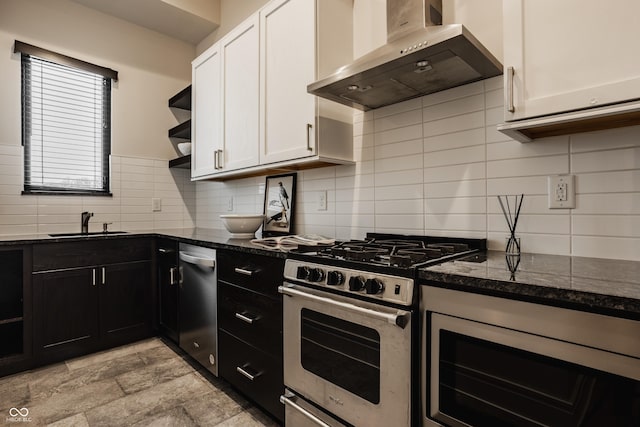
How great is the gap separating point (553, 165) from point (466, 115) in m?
0.45

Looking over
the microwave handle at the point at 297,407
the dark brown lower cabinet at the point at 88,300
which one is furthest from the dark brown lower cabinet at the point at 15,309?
the microwave handle at the point at 297,407

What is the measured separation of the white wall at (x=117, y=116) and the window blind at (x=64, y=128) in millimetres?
67

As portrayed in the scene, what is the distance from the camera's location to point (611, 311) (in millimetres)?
765

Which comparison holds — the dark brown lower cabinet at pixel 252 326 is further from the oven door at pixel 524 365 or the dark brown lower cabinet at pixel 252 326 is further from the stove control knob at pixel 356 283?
the oven door at pixel 524 365

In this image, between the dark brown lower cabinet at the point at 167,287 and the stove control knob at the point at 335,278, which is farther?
the dark brown lower cabinet at the point at 167,287

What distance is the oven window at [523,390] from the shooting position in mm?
779

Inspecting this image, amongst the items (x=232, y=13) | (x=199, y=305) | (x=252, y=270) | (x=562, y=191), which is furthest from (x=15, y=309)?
(x=562, y=191)

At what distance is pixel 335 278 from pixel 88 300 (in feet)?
7.41

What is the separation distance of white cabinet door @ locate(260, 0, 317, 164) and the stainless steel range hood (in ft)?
0.89

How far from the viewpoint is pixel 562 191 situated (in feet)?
4.53

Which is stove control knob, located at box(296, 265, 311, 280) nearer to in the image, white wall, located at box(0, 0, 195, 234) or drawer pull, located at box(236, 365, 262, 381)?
drawer pull, located at box(236, 365, 262, 381)

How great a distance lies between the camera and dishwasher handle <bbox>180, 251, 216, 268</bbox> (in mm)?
2107

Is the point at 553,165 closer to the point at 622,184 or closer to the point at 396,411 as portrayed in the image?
the point at 622,184

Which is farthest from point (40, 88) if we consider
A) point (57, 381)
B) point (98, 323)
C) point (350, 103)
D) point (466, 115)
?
point (466, 115)
